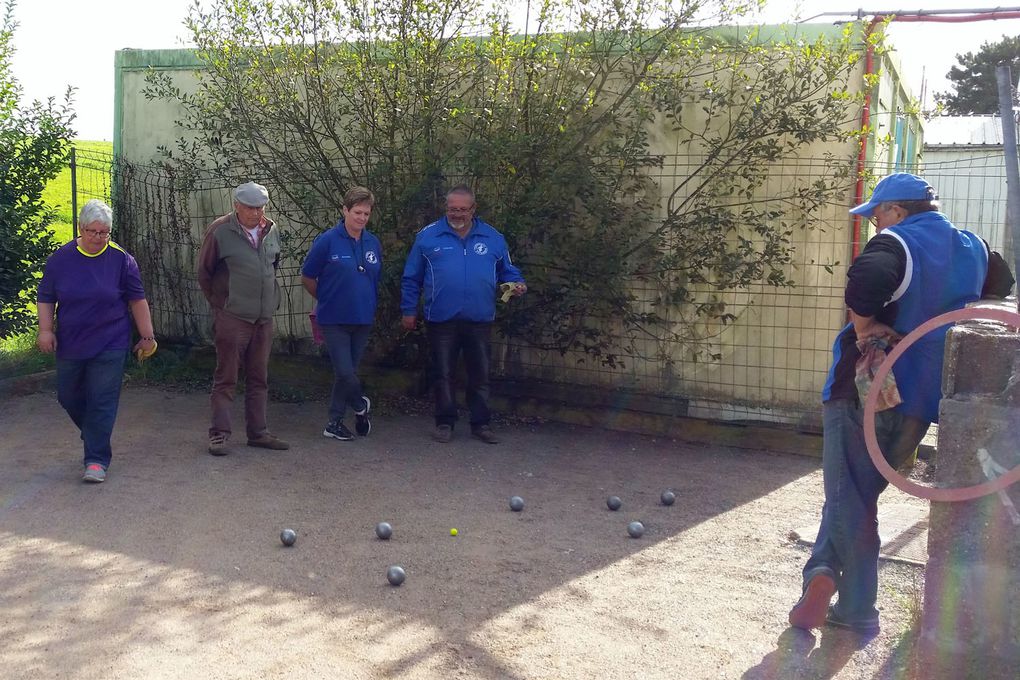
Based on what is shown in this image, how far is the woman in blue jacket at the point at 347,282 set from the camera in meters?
7.53

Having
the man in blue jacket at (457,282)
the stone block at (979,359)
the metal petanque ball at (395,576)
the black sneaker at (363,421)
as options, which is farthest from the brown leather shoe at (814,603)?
the black sneaker at (363,421)

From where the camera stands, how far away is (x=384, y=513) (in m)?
6.14

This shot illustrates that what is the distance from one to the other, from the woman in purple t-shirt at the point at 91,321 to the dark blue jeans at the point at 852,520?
4.30 m

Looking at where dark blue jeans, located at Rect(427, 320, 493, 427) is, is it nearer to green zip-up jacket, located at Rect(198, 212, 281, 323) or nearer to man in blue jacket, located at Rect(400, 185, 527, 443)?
man in blue jacket, located at Rect(400, 185, 527, 443)

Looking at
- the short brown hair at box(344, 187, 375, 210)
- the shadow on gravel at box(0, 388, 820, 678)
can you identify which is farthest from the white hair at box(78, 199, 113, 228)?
the short brown hair at box(344, 187, 375, 210)

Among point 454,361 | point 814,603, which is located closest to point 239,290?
point 454,361

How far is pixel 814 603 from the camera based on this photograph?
4.41 meters

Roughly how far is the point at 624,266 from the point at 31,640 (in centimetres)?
511

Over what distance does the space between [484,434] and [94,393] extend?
293 cm

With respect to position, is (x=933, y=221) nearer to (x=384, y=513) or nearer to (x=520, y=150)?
(x=384, y=513)

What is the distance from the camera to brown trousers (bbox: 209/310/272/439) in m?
7.15

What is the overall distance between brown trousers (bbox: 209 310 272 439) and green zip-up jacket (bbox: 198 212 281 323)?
0.10 m

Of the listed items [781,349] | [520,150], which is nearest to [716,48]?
[520,150]

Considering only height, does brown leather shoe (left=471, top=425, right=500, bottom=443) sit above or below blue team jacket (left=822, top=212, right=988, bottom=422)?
below
